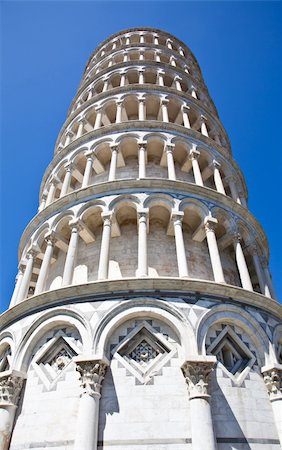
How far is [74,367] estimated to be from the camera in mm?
9297

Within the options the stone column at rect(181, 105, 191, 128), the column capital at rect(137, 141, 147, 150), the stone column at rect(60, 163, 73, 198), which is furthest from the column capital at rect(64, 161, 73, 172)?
the stone column at rect(181, 105, 191, 128)

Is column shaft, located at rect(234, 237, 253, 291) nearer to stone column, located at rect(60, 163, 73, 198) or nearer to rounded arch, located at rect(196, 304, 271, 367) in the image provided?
rounded arch, located at rect(196, 304, 271, 367)

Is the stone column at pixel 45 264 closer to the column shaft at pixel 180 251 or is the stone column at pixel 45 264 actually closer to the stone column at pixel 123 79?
the column shaft at pixel 180 251

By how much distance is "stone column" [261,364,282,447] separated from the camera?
28.9ft

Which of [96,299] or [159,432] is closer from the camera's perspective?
[159,432]

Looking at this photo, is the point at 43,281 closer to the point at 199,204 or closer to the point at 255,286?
the point at 199,204

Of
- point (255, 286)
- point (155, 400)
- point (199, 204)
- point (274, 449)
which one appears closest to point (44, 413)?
point (155, 400)

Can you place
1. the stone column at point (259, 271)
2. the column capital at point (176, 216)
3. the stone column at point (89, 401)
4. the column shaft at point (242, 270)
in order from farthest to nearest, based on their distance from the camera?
the stone column at point (259, 271) → the column capital at point (176, 216) → the column shaft at point (242, 270) → the stone column at point (89, 401)

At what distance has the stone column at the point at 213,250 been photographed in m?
11.1

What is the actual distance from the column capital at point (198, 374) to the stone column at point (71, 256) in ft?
14.4

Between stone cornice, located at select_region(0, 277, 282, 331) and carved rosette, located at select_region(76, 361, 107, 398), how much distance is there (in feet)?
5.98

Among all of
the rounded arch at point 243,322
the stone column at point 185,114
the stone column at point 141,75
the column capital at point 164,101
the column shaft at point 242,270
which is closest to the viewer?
the rounded arch at point 243,322

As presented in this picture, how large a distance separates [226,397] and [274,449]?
1476 mm

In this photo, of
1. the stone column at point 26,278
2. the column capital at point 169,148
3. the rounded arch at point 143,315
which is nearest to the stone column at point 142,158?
the column capital at point 169,148
